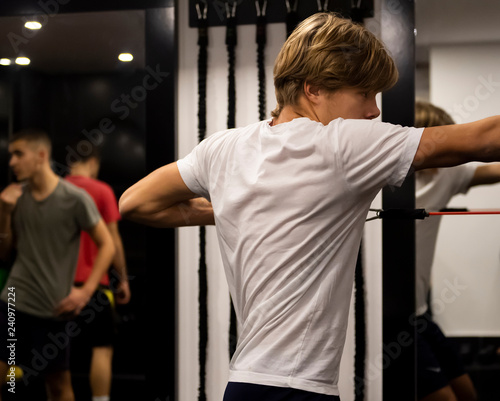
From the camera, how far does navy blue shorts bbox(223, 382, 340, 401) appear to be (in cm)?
115

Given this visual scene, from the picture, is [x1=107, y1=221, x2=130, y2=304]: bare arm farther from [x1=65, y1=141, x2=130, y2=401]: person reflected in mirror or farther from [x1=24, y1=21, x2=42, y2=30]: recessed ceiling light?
[x1=24, y1=21, x2=42, y2=30]: recessed ceiling light

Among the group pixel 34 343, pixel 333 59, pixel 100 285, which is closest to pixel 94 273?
pixel 100 285


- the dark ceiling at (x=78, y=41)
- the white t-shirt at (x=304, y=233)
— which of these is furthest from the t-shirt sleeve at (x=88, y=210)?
the white t-shirt at (x=304, y=233)

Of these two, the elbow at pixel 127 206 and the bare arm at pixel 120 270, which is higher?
the elbow at pixel 127 206

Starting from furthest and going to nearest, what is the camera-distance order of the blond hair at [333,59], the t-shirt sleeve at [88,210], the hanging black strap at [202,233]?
1. the t-shirt sleeve at [88,210]
2. the hanging black strap at [202,233]
3. the blond hair at [333,59]

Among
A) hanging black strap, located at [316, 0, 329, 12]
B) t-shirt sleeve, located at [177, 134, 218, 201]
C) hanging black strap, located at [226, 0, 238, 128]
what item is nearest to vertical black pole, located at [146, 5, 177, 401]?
hanging black strap, located at [226, 0, 238, 128]

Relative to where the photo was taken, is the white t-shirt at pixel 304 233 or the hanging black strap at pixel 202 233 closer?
the white t-shirt at pixel 304 233

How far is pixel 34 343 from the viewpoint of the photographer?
2.28 metres

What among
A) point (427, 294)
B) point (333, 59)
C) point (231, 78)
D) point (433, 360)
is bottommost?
point (433, 360)

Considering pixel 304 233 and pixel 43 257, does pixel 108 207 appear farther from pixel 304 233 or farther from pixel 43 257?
pixel 304 233

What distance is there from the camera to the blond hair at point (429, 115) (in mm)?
2033

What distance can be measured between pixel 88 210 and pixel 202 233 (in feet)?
1.60

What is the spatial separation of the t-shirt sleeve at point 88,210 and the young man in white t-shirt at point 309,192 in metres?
1.09

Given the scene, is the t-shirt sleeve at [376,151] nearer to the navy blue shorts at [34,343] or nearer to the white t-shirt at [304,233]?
the white t-shirt at [304,233]
